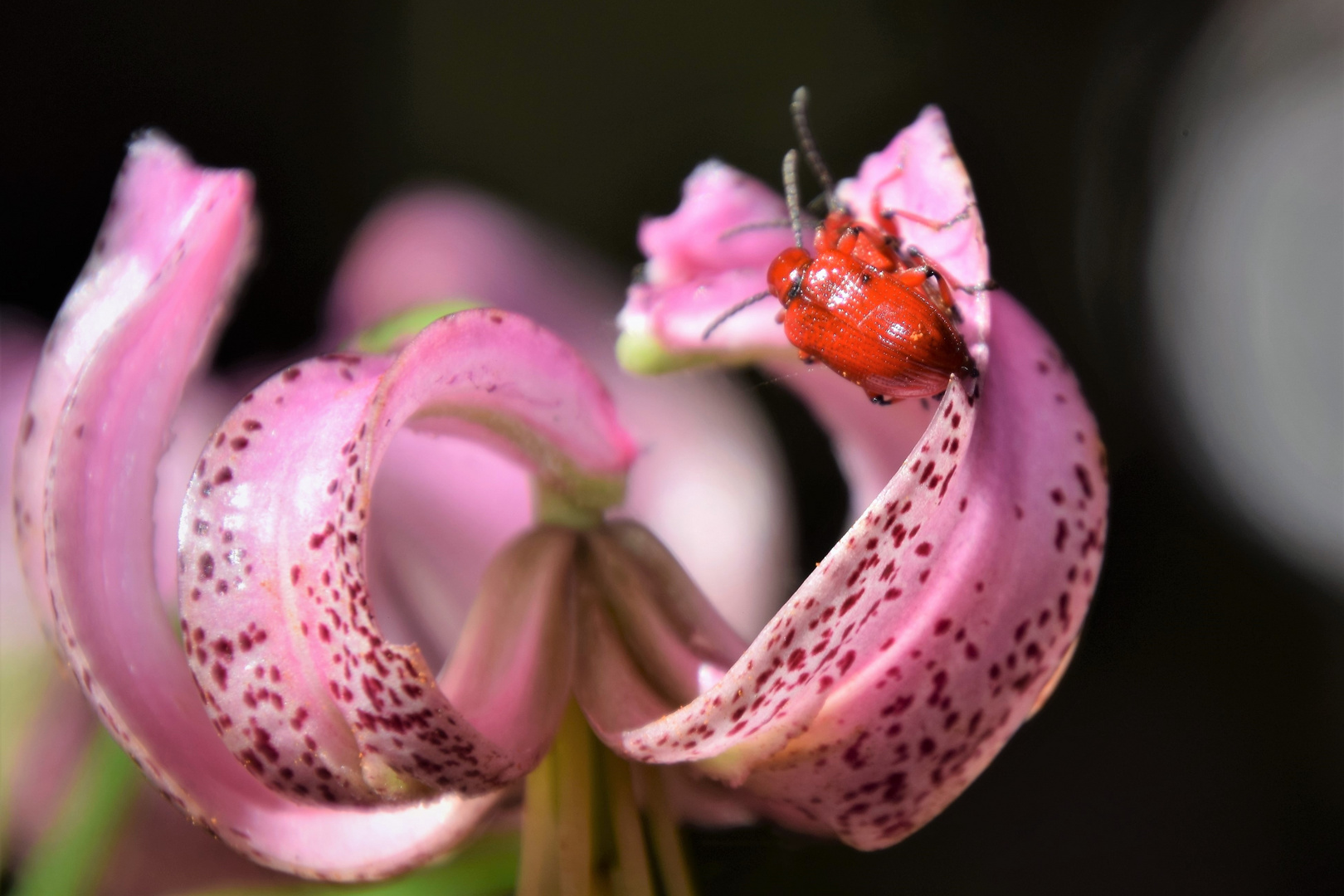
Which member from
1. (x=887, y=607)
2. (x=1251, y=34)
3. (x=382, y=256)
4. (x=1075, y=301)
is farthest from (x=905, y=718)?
(x=1251, y=34)

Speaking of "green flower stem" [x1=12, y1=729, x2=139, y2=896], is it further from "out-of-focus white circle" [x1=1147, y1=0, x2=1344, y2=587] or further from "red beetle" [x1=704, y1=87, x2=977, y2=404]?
"out-of-focus white circle" [x1=1147, y1=0, x2=1344, y2=587]

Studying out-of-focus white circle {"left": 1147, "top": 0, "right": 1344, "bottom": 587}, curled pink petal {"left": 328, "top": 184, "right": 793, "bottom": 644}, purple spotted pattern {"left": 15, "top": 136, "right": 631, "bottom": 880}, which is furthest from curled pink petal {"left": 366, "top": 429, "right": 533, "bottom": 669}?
out-of-focus white circle {"left": 1147, "top": 0, "right": 1344, "bottom": 587}

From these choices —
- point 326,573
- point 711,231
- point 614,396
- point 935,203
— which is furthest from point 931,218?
point 614,396

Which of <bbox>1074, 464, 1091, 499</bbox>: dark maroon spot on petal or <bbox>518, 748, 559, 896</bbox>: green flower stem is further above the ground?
<bbox>1074, 464, 1091, 499</bbox>: dark maroon spot on petal

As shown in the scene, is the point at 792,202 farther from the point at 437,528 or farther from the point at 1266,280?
the point at 1266,280

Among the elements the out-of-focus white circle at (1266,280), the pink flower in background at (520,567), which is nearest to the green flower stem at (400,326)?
the pink flower in background at (520,567)

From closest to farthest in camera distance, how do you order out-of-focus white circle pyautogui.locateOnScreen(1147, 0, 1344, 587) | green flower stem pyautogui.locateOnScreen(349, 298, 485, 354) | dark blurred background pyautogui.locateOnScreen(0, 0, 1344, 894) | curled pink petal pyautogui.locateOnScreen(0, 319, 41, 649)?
green flower stem pyautogui.locateOnScreen(349, 298, 485, 354) → curled pink petal pyautogui.locateOnScreen(0, 319, 41, 649) → dark blurred background pyautogui.locateOnScreen(0, 0, 1344, 894) → out-of-focus white circle pyautogui.locateOnScreen(1147, 0, 1344, 587)

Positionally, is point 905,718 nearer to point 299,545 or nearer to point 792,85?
point 299,545
